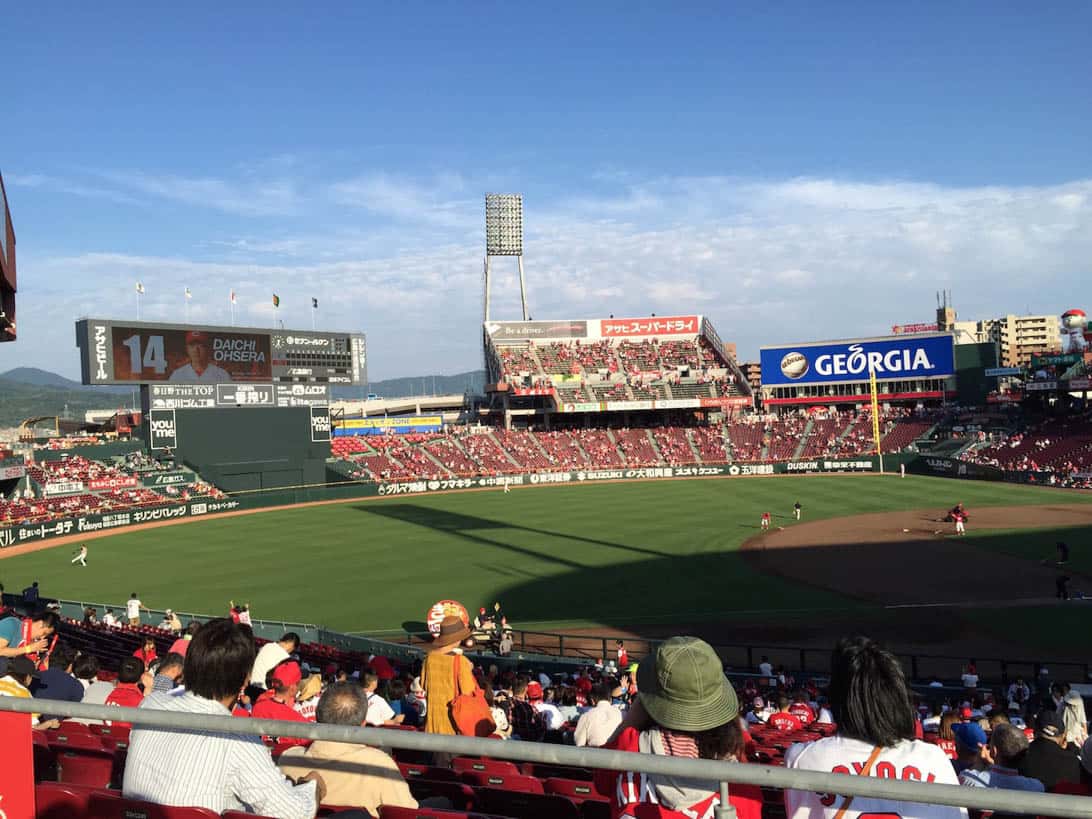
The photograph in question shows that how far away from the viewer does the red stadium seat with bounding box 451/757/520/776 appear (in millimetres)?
5584

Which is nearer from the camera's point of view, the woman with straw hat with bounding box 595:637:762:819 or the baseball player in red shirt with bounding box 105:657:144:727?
the woman with straw hat with bounding box 595:637:762:819

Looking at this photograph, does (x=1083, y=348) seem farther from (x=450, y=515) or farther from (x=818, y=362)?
(x=450, y=515)

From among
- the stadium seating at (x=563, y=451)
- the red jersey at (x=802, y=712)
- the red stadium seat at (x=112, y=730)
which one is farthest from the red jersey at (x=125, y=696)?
the stadium seating at (x=563, y=451)

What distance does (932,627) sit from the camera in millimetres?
23172

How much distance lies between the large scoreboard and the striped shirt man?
187 feet

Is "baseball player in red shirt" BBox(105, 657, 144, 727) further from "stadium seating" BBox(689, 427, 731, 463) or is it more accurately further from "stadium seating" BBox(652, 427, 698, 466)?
"stadium seating" BBox(689, 427, 731, 463)

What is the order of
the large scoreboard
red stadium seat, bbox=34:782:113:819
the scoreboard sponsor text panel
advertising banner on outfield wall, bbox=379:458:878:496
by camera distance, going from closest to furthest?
1. red stadium seat, bbox=34:782:113:819
2. the scoreboard sponsor text panel
3. the large scoreboard
4. advertising banner on outfield wall, bbox=379:458:878:496

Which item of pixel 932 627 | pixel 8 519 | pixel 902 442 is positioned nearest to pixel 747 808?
pixel 932 627

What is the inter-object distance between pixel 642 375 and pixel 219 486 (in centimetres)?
4669

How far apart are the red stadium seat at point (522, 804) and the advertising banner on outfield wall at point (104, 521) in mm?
46407

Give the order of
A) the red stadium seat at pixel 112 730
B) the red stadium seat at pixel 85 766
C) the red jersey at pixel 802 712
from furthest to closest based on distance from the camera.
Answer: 1. the red jersey at pixel 802 712
2. the red stadium seat at pixel 112 730
3. the red stadium seat at pixel 85 766

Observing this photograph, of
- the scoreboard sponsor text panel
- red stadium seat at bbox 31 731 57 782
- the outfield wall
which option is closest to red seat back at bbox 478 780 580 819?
red stadium seat at bbox 31 731 57 782

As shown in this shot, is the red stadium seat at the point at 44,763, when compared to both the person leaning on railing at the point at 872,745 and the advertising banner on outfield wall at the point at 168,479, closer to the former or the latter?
Result: the person leaning on railing at the point at 872,745

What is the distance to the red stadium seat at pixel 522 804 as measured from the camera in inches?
173
